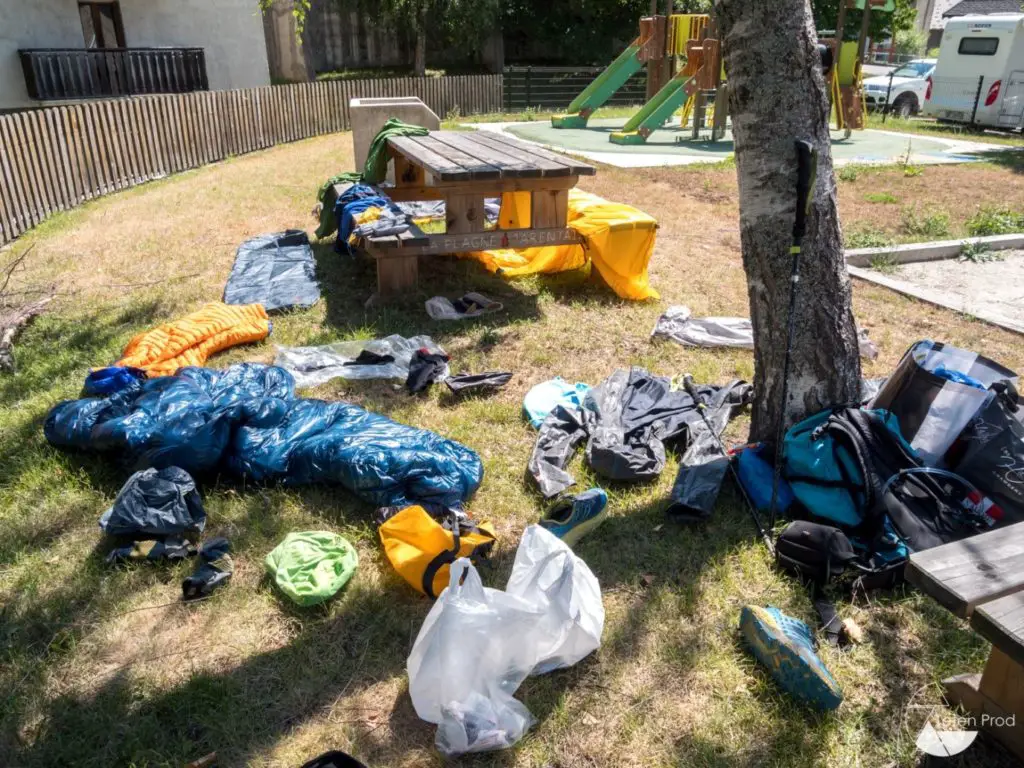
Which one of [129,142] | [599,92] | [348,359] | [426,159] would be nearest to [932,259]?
[426,159]

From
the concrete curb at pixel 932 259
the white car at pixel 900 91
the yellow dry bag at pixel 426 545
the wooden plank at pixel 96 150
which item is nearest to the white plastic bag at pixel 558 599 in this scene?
the yellow dry bag at pixel 426 545

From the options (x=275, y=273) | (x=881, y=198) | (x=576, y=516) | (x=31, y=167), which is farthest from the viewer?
(x=881, y=198)

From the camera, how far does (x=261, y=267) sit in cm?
612

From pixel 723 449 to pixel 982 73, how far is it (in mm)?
18957

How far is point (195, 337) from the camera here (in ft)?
14.9

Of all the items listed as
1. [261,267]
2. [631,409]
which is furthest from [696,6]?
[631,409]

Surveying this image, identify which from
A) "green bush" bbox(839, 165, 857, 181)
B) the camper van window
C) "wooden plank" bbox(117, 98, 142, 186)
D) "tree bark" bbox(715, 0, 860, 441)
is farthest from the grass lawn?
the camper van window

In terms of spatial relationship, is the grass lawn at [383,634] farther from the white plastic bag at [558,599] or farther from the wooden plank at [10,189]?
the wooden plank at [10,189]

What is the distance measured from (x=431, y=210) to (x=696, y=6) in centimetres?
2523

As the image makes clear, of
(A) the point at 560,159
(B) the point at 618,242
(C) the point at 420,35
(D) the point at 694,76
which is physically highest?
(C) the point at 420,35

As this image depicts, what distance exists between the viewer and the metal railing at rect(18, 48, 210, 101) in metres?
16.9

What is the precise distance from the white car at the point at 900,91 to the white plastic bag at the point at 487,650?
21.6 metres

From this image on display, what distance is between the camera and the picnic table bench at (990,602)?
184cm

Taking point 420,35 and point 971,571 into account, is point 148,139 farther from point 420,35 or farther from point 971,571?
point 420,35
